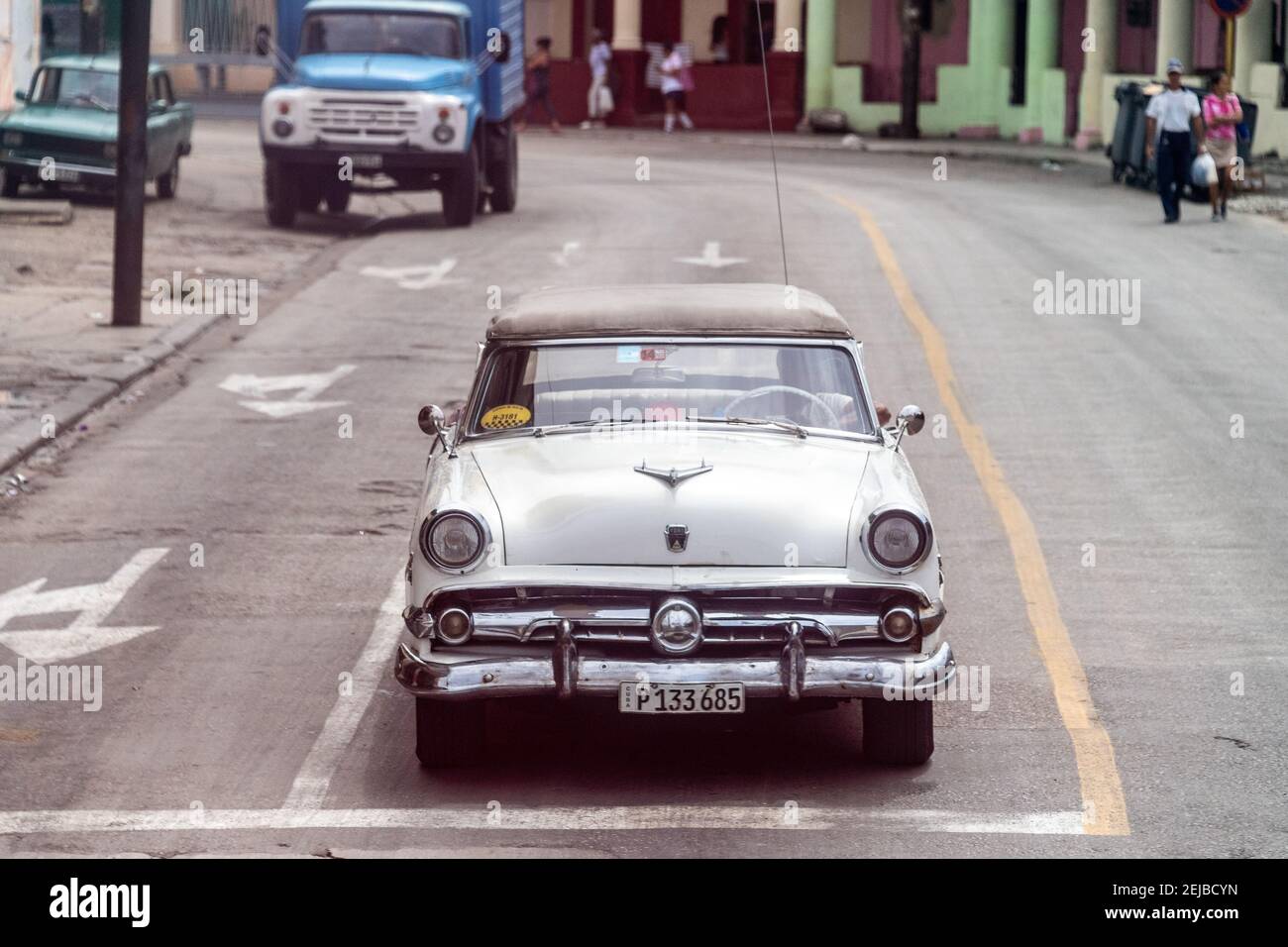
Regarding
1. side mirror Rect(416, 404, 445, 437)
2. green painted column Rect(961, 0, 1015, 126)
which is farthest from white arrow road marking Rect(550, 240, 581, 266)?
green painted column Rect(961, 0, 1015, 126)

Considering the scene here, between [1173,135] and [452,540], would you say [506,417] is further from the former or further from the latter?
[1173,135]

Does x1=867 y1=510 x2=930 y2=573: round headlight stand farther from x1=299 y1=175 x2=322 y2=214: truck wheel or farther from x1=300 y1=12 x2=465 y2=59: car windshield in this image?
x1=299 y1=175 x2=322 y2=214: truck wheel

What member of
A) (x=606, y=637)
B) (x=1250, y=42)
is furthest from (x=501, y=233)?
(x=606, y=637)

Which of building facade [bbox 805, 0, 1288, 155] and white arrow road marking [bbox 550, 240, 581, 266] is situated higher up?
building facade [bbox 805, 0, 1288, 155]

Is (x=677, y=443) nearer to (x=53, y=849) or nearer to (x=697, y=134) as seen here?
(x=53, y=849)

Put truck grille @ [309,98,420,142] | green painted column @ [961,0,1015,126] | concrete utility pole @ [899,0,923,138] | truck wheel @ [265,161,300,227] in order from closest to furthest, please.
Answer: truck grille @ [309,98,420,142], truck wheel @ [265,161,300,227], concrete utility pole @ [899,0,923,138], green painted column @ [961,0,1015,126]

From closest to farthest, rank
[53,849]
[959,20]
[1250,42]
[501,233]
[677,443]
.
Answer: [53,849] → [677,443] → [501,233] → [1250,42] → [959,20]

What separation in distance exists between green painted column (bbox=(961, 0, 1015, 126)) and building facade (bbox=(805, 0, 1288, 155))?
2 centimetres

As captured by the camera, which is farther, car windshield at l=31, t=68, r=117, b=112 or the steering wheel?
car windshield at l=31, t=68, r=117, b=112

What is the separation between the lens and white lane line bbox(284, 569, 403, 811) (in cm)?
761

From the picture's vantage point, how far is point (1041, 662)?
365 inches

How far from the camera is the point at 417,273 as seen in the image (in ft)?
74.9

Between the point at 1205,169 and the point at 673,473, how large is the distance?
20.0m

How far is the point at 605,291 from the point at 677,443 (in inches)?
55.1
